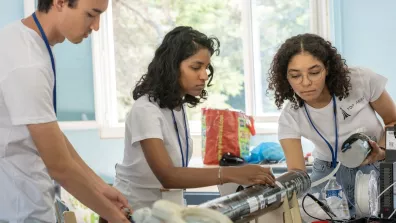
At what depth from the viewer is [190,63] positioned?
216cm

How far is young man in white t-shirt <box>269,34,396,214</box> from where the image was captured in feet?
7.39

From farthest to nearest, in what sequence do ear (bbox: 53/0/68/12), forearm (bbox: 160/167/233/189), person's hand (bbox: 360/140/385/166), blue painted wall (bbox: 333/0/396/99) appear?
1. blue painted wall (bbox: 333/0/396/99)
2. person's hand (bbox: 360/140/385/166)
3. forearm (bbox: 160/167/233/189)
4. ear (bbox: 53/0/68/12)

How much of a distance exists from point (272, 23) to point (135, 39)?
1030mm

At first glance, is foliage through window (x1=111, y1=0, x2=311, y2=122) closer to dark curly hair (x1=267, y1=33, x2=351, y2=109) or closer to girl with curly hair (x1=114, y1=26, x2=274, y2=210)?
dark curly hair (x1=267, y1=33, x2=351, y2=109)

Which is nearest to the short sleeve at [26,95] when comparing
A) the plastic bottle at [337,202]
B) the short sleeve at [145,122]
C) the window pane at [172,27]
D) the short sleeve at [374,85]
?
the short sleeve at [145,122]

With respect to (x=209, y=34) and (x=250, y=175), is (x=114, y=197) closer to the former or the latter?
(x=250, y=175)

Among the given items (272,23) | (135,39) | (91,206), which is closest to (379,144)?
(91,206)

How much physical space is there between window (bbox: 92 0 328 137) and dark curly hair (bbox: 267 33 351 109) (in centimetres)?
166

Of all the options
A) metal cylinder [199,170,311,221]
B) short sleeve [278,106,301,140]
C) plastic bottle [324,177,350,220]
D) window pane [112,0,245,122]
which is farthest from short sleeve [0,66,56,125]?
window pane [112,0,245,122]

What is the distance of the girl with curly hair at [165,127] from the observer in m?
2.01

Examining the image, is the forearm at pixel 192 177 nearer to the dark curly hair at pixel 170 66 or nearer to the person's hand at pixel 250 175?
the person's hand at pixel 250 175

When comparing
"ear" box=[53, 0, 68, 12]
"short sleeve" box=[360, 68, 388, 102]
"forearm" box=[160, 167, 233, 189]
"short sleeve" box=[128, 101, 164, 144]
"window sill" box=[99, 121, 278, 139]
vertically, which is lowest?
"window sill" box=[99, 121, 278, 139]

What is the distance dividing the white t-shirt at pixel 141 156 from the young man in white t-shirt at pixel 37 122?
56cm

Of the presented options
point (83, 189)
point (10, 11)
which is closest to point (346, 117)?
point (83, 189)
